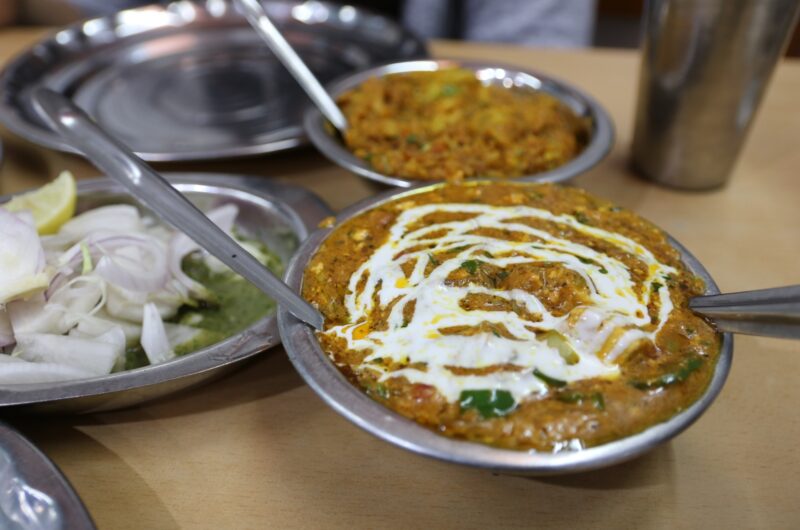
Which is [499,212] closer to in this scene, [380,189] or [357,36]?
[380,189]

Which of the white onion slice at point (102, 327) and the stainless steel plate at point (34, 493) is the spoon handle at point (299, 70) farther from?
the stainless steel plate at point (34, 493)

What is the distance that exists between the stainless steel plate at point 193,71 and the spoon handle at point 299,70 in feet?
0.40

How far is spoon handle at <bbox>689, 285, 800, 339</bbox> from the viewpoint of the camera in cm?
85

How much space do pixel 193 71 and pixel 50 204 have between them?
1010mm

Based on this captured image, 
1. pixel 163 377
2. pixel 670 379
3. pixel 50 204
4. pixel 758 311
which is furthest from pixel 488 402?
pixel 50 204

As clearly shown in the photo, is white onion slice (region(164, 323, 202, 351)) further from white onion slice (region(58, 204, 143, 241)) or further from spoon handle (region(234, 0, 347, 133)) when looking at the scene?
spoon handle (region(234, 0, 347, 133))

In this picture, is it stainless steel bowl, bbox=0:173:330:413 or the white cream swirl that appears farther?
stainless steel bowl, bbox=0:173:330:413

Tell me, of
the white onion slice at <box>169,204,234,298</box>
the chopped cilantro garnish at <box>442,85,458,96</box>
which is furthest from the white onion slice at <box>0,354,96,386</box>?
the chopped cilantro garnish at <box>442,85,458,96</box>

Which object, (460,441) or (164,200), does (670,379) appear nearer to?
(460,441)

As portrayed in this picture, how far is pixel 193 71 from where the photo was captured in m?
2.26

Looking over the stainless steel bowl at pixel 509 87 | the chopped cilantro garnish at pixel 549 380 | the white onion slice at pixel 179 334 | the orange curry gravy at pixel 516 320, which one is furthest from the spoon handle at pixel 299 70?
the chopped cilantro garnish at pixel 549 380

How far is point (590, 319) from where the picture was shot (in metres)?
0.94

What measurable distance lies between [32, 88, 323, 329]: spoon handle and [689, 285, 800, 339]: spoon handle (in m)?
0.59

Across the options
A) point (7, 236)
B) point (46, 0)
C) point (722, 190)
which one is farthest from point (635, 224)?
point (46, 0)
